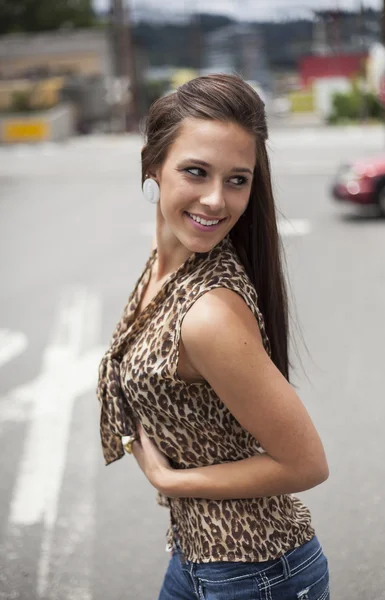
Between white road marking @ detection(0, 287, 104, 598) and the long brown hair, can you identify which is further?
white road marking @ detection(0, 287, 104, 598)

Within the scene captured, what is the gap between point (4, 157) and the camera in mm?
25953

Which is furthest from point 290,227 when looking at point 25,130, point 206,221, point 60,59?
point 60,59

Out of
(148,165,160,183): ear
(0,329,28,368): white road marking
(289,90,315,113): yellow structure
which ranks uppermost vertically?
(148,165,160,183): ear

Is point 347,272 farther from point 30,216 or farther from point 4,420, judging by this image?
point 30,216

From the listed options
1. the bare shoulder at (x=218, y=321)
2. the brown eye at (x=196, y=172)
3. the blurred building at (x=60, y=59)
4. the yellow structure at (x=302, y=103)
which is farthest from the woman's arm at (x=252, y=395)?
the blurred building at (x=60, y=59)

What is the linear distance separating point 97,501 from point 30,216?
10896 mm

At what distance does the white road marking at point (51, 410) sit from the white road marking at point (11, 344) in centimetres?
26

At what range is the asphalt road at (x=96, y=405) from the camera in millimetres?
3859

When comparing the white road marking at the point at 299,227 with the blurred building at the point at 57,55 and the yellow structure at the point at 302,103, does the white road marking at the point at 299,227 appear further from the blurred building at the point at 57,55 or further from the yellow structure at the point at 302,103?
the blurred building at the point at 57,55

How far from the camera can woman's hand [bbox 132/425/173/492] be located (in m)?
1.86

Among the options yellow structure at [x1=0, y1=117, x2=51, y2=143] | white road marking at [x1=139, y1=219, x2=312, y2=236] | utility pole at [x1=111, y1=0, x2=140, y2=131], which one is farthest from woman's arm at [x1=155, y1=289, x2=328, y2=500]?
utility pole at [x1=111, y1=0, x2=140, y2=131]

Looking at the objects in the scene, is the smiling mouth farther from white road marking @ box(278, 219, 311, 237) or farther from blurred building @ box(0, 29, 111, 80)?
blurred building @ box(0, 29, 111, 80)

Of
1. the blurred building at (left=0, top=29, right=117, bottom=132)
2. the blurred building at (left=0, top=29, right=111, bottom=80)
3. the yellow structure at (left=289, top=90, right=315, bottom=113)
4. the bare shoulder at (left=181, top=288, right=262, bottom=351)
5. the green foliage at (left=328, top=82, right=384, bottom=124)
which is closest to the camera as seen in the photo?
the bare shoulder at (left=181, top=288, right=262, bottom=351)

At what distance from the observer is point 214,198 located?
1.78 m
